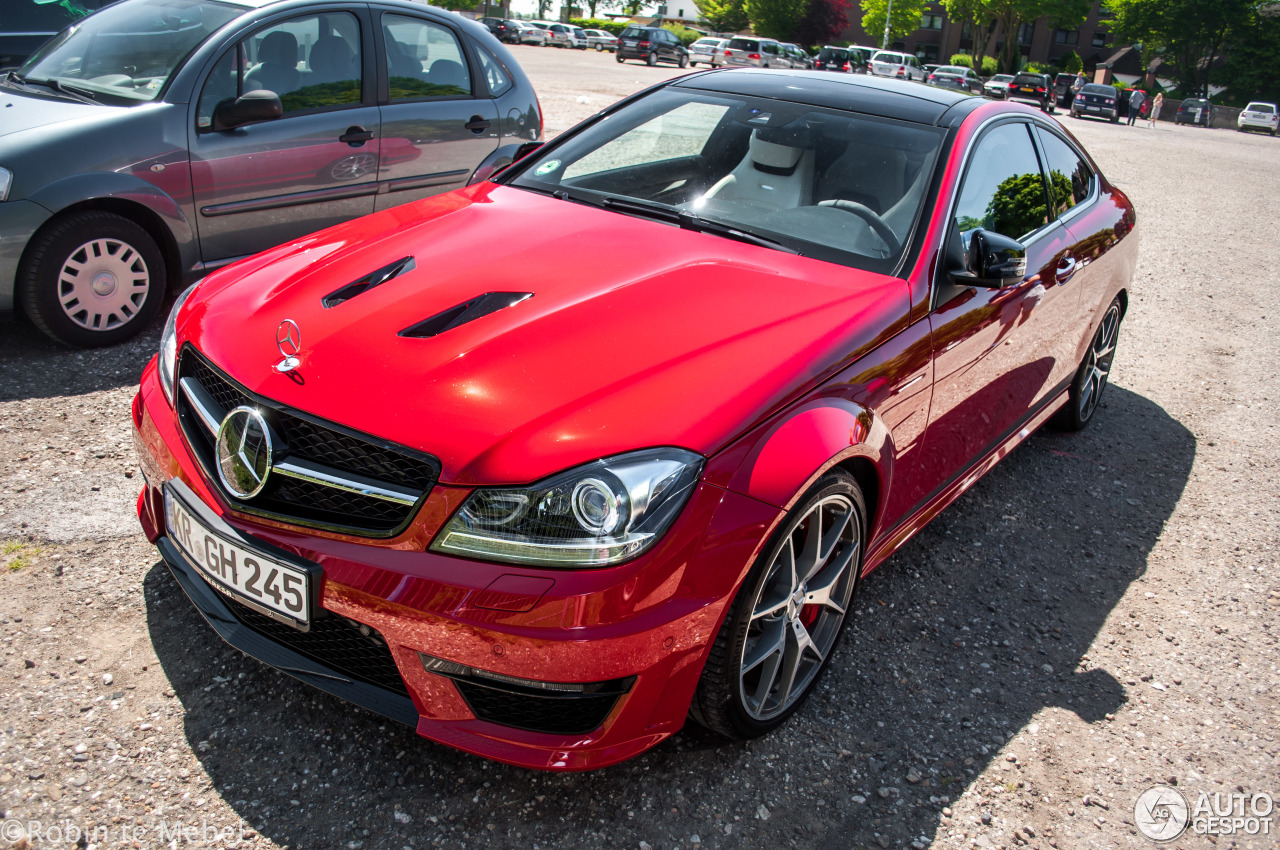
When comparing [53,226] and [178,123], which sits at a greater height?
[178,123]

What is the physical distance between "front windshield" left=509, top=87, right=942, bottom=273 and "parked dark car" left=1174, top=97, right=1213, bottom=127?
47.9m

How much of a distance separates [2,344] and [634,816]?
393 cm

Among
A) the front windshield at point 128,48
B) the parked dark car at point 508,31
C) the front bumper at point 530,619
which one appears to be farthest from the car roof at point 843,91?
the parked dark car at point 508,31

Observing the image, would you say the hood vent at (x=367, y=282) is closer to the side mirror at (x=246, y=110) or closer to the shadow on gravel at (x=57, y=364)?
the shadow on gravel at (x=57, y=364)

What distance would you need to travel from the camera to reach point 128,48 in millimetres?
4691

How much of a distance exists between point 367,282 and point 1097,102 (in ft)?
129

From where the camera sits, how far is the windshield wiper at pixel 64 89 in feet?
14.7

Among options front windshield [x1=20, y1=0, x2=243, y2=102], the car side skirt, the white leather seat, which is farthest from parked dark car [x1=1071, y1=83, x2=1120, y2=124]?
the white leather seat

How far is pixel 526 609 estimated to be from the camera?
182 centimetres

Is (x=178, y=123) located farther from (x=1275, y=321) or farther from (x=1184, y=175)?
(x=1184, y=175)

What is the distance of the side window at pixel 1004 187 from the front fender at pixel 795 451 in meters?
1.00

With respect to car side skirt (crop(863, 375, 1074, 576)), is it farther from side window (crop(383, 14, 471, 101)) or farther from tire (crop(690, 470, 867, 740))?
side window (crop(383, 14, 471, 101))

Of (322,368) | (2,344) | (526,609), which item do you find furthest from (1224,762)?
(2,344)

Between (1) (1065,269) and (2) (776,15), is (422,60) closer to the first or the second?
(1) (1065,269)
